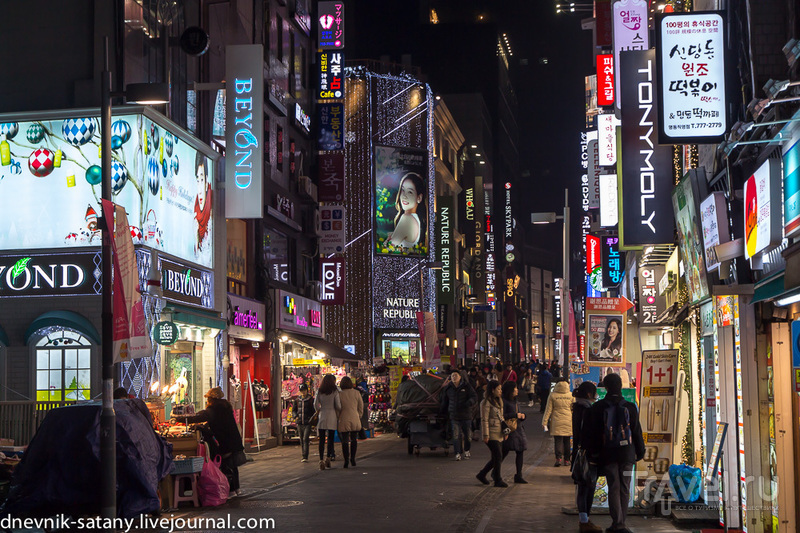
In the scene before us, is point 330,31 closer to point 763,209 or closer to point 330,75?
point 330,75

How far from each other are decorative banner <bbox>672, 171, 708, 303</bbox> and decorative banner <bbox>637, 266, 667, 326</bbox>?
740 cm

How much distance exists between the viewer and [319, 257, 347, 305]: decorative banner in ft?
129

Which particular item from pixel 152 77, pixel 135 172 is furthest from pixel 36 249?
pixel 152 77

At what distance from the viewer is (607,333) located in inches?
739

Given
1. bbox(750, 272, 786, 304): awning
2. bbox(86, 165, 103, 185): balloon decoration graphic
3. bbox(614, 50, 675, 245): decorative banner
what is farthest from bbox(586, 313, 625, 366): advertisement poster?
bbox(86, 165, 103, 185): balloon decoration graphic

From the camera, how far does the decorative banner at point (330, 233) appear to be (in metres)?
37.8

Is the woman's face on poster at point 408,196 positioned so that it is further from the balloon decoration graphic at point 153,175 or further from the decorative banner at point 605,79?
the balloon decoration graphic at point 153,175

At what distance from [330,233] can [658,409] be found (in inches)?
980

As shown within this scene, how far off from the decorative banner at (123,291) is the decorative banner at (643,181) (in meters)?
8.13

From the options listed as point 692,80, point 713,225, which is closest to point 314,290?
point 692,80

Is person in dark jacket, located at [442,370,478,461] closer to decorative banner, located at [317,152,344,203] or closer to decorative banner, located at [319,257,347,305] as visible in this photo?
decorative banner, located at [317,152,344,203]

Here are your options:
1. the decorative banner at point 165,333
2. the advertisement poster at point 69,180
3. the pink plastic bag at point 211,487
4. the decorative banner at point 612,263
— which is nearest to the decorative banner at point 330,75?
the decorative banner at point 612,263

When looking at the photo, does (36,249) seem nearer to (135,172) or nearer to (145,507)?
(135,172)

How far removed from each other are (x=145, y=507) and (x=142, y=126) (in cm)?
967
